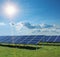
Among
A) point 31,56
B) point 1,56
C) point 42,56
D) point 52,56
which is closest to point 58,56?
point 52,56

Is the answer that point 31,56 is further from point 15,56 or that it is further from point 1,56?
point 1,56

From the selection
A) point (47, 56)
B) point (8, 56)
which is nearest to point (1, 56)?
point (8, 56)

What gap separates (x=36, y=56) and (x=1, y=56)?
4.22 m

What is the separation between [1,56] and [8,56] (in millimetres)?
879

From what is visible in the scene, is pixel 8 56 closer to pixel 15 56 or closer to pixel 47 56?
pixel 15 56

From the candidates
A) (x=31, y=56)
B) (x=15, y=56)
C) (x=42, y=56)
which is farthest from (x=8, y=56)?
(x=42, y=56)

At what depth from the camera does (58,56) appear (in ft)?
64.0

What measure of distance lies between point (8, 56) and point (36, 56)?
3357 mm

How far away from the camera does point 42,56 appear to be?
19188 mm

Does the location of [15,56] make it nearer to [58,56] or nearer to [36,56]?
[36,56]

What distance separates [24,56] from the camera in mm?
19219

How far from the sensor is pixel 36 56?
19203mm

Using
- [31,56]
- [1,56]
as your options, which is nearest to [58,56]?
[31,56]

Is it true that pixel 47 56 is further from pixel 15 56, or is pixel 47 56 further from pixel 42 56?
pixel 15 56
